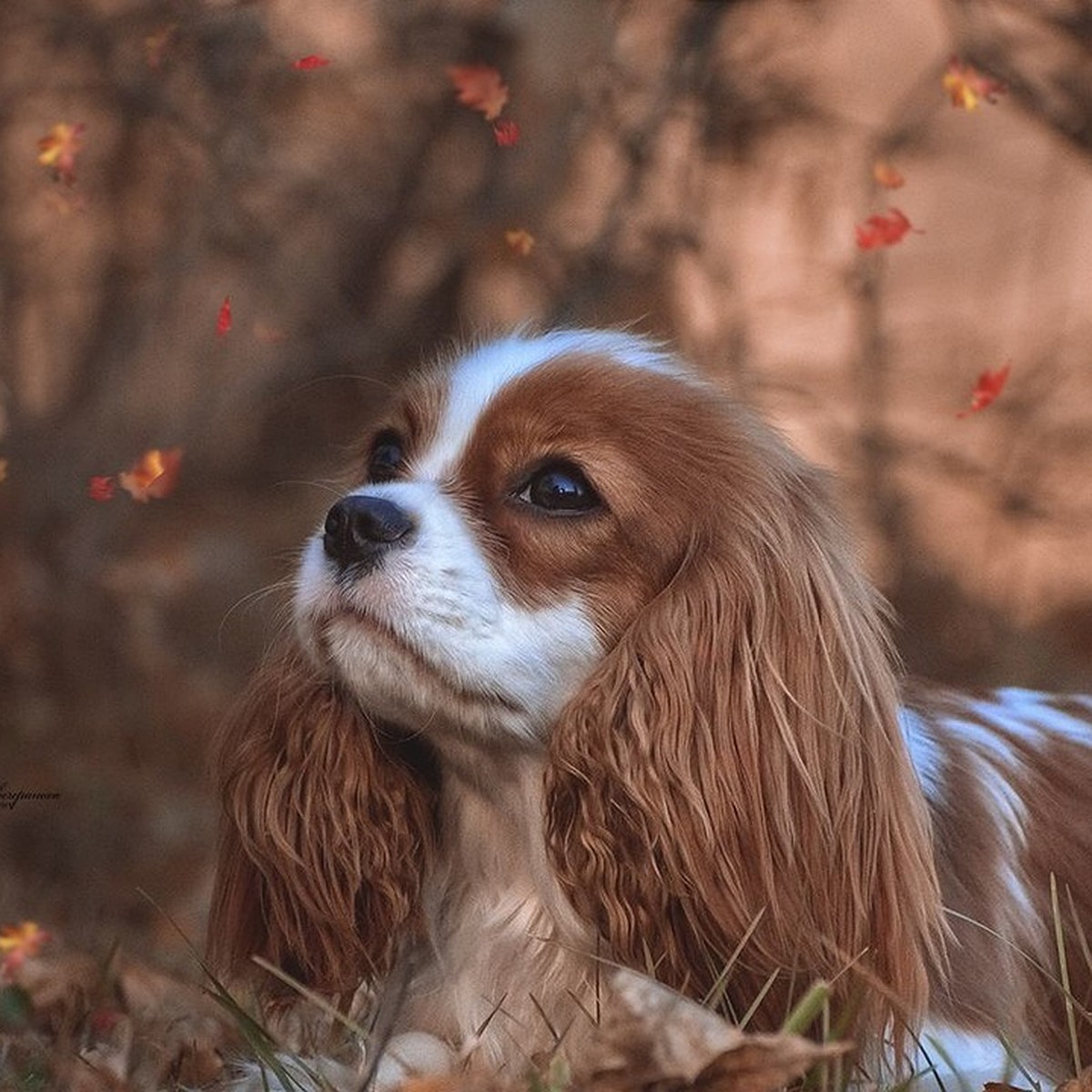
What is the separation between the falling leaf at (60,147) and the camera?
5199mm

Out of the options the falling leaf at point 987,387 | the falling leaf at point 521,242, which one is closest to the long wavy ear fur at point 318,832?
the falling leaf at point 521,242

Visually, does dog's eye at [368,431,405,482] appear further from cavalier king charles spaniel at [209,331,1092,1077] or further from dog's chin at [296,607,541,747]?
dog's chin at [296,607,541,747]

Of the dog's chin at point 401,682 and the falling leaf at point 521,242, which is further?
the falling leaf at point 521,242

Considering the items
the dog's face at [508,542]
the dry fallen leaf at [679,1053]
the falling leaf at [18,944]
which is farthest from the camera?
the falling leaf at [18,944]

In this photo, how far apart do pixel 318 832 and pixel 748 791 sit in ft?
2.15

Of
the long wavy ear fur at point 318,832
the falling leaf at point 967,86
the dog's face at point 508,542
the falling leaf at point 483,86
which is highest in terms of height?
the falling leaf at point 967,86

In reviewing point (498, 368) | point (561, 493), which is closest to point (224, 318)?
point (498, 368)

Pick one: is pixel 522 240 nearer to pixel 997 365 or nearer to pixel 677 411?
pixel 997 365

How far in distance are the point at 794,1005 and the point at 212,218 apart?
3398mm

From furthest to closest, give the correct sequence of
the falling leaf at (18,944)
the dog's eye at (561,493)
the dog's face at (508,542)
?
1. the falling leaf at (18,944)
2. the dog's eye at (561,493)
3. the dog's face at (508,542)

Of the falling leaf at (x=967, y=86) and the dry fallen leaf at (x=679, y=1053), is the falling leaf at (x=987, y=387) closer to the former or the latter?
the falling leaf at (x=967, y=86)

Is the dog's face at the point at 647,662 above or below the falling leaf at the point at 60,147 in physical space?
below

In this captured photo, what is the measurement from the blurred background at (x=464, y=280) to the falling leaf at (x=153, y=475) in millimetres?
25

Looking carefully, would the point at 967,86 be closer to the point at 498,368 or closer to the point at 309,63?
the point at 309,63
